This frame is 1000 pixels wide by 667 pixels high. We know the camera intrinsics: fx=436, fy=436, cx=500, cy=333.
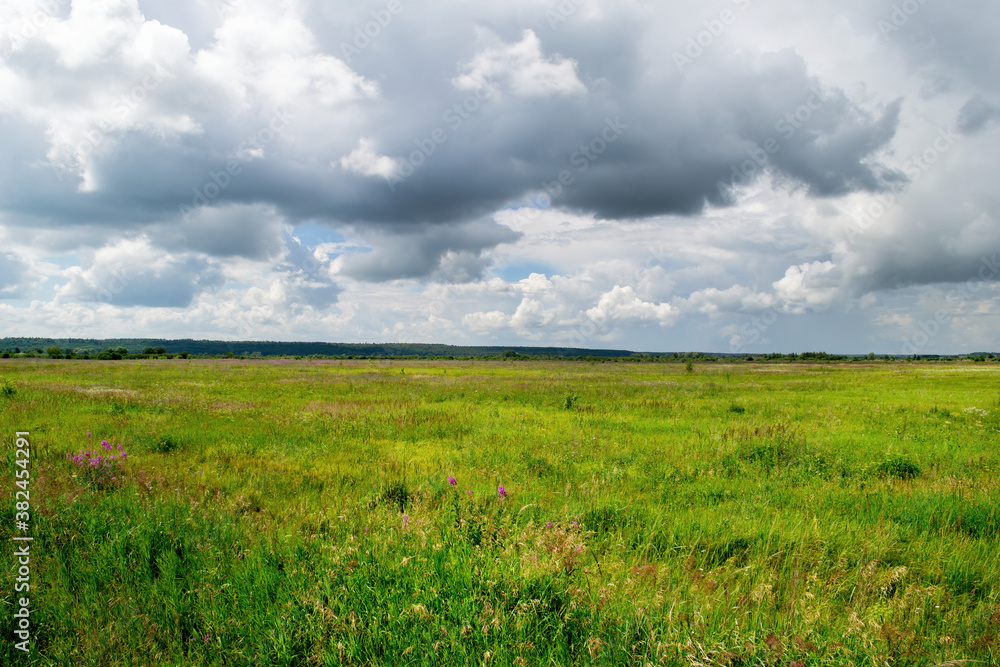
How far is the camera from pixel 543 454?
8977 mm

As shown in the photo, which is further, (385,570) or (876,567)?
(876,567)

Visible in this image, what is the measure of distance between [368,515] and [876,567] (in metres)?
5.45

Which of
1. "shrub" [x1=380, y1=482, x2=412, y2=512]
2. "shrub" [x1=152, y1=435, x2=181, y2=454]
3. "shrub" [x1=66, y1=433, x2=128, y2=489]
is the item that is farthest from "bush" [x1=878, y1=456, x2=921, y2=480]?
"shrub" [x1=152, y1=435, x2=181, y2=454]

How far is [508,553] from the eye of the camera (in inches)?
150

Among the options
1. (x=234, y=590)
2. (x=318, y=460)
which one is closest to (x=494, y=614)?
(x=234, y=590)

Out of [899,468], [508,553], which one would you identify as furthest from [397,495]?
[899,468]

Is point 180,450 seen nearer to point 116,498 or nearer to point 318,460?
point 318,460

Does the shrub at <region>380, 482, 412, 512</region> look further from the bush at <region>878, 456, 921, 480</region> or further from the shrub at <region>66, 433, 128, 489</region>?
the bush at <region>878, 456, 921, 480</region>

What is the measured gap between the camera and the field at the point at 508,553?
2.91 meters

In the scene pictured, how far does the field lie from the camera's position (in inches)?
115

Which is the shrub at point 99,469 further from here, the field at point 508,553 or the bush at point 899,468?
the bush at point 899,468

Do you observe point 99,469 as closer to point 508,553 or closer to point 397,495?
point 397,495

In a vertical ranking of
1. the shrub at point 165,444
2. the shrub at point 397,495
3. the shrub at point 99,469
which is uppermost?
the shrub at point 99,469

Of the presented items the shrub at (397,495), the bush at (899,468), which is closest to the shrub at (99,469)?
the shrub at (397,495)
